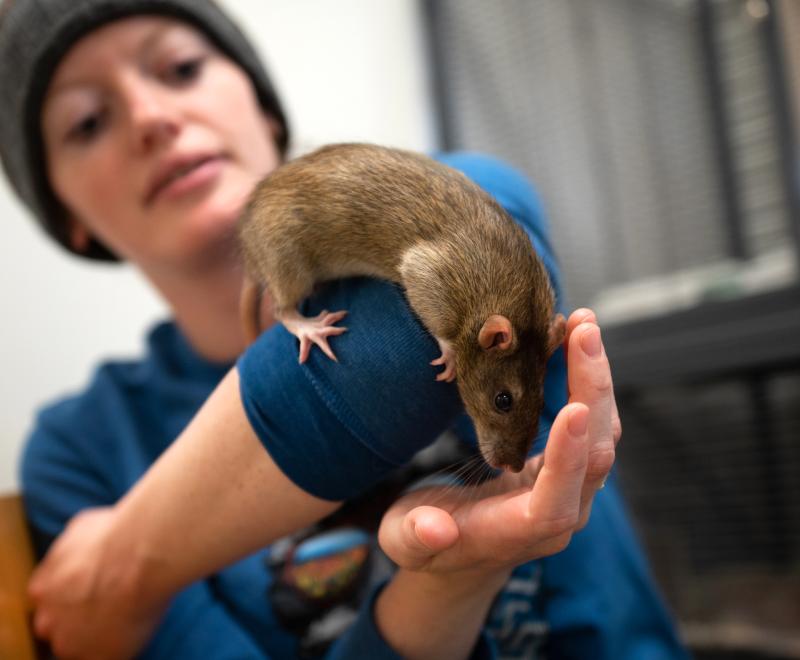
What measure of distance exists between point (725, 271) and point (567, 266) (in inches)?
27.2

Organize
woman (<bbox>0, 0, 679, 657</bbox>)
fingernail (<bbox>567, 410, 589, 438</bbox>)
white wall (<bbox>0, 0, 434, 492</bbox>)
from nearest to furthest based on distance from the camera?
fingernail (<bbox>567, 410, 589, 438</bbox>) < woman (<bbox>0, 0, 679, 657</bbox>) < white wall (<bbox>0, 0, 434, 492</bbox>)

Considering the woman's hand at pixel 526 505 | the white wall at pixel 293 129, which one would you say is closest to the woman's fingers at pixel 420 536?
the woman's hand at pixel 526 505

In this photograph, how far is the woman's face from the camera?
132cm

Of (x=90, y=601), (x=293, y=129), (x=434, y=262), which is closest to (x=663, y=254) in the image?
(x=293, y=129)

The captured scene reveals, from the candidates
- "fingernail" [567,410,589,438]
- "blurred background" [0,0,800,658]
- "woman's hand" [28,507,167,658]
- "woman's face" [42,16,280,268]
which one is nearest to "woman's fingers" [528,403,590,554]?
"fingernail" [567,410,589,438]

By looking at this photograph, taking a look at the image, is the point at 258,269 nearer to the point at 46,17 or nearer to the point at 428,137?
the point at 46,17

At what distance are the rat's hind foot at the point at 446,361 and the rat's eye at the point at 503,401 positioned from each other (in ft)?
0.24

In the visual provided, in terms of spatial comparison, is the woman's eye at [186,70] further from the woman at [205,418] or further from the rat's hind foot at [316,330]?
the rat's hind foot at [316,330]

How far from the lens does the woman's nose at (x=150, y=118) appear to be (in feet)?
4.17

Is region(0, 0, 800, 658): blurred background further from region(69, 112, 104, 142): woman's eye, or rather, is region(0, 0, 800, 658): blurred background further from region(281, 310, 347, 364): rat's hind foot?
region(281, 310, 347, 364): rat's hind foot

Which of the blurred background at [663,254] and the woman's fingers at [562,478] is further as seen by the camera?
the blurred background at [663,254]

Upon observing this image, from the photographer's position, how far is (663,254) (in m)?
2.81

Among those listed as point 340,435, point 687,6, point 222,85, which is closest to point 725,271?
point 687,6

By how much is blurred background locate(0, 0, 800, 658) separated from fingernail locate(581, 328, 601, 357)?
1.82 meters
